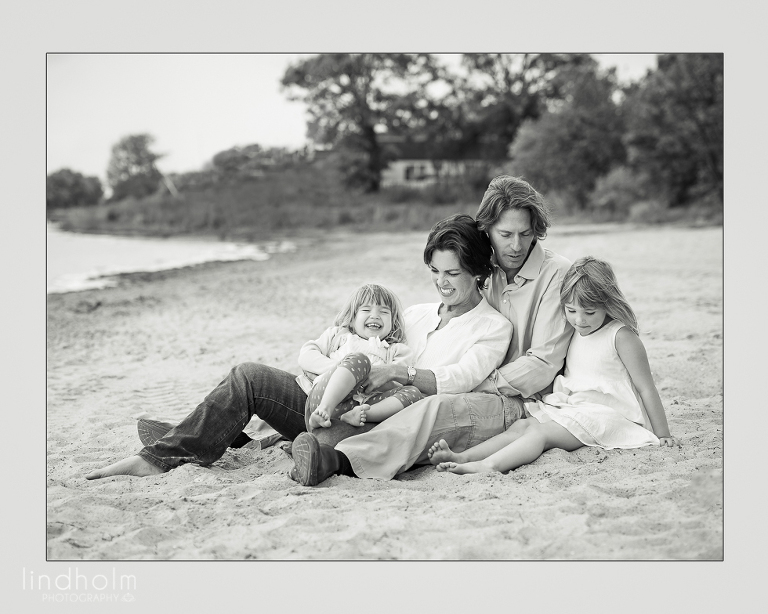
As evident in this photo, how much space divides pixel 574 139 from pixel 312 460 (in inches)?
518

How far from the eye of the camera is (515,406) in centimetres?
308

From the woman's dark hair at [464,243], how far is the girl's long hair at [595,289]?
0.31 m

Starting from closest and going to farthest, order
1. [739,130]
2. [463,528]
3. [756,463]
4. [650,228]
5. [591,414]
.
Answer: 1. [463,528]
2. [591,414]
3. [756,463]
4. [739,130]
5. [650,228]

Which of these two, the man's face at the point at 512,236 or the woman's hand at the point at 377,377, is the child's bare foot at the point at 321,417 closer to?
the woman's hand at the point at 377,377

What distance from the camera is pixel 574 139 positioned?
48.9 ft

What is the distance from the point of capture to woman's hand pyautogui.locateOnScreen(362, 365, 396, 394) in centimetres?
291

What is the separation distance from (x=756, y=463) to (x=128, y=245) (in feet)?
36.9

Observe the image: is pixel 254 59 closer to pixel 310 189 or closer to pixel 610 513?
pixel 310 189

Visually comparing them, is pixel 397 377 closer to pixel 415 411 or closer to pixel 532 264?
pixel 415 411

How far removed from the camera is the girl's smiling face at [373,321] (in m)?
3.06

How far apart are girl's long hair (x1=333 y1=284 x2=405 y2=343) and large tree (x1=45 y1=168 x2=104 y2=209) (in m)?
9.26
